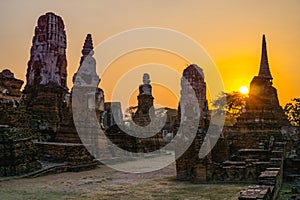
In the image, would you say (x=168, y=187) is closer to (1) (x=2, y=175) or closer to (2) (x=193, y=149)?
(2) (x=193, y=149)

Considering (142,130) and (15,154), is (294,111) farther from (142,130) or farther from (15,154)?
(15,154)

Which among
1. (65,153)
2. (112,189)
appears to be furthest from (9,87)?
(112,189)

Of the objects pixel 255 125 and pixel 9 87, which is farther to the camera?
pixel 9 87

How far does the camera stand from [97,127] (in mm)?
19578

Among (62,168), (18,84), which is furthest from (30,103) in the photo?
(62,168)

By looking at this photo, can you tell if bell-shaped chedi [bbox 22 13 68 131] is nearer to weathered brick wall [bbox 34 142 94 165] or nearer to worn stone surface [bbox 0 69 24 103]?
worn stone surface [bbox 0 69 24 103]

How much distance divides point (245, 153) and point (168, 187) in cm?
367

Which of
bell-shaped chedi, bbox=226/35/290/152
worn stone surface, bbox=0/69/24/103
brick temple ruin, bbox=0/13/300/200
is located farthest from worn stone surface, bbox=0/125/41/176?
bell-shaped chedi, bbox=226/35/290/152

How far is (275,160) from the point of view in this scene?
966 centimetres

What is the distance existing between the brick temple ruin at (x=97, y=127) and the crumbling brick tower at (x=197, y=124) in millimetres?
28

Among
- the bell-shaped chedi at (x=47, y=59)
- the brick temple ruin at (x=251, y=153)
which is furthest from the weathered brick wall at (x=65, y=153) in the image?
the bell-shaped chedi at (x=47, y=59)

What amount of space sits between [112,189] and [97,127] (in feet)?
34.3

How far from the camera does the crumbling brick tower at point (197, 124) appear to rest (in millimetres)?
10938

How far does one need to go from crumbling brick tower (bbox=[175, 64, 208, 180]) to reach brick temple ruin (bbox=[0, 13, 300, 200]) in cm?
3
